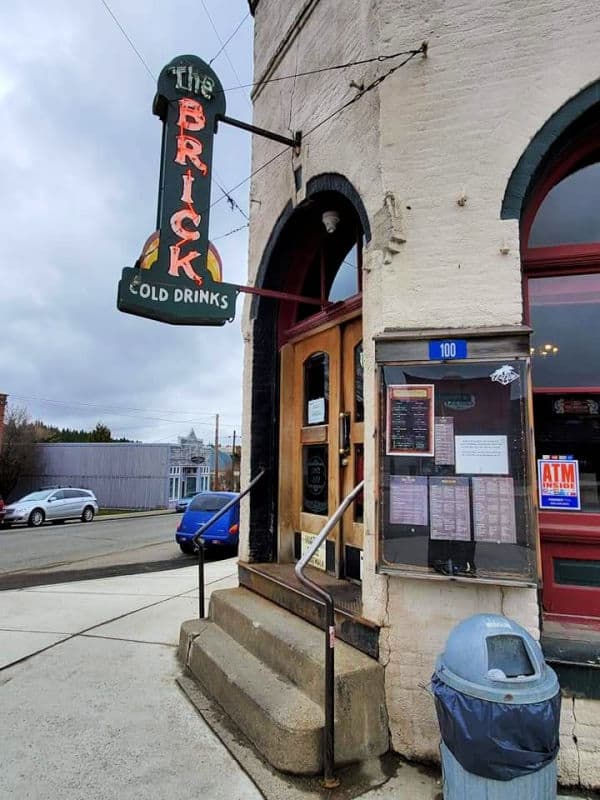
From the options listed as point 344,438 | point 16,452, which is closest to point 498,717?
point 344,438

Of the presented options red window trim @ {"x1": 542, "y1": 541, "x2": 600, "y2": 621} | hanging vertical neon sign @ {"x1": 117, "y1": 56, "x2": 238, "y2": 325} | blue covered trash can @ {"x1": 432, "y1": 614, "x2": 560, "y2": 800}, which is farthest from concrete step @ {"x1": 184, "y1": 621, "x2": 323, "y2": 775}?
hanging vertical neon sign @ {"x1": 117, "y1": 56, "x2": 238, "y2": 325}

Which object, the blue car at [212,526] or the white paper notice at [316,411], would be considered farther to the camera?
the blue car at [212,526]

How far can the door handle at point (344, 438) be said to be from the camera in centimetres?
442

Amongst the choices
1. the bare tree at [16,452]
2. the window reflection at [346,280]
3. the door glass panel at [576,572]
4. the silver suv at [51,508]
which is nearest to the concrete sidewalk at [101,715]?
the door glass panel at [576,572]

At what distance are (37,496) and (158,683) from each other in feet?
68.0

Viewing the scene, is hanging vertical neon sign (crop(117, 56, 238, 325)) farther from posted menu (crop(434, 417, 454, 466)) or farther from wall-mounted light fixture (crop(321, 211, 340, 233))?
posted menu (crop(434, 417, 454, 466))

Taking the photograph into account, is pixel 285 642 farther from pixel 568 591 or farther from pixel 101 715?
Answer: pixel 568 591

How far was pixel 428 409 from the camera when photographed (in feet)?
10.7

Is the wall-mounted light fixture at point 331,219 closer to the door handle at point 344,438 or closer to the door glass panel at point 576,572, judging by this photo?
the door handle at point 344,438

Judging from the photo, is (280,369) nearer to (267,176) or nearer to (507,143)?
(267,176)

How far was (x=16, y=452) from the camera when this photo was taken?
31.4m

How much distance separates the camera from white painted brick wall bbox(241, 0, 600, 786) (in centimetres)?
306

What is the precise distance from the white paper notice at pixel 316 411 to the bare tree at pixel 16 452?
30.5m

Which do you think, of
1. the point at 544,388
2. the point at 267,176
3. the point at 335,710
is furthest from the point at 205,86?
the point at 335,710
